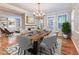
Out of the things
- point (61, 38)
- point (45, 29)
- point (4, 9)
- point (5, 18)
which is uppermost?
point (4, 9)

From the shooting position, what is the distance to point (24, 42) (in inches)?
98.0

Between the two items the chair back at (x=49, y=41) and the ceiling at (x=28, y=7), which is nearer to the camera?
the ceiling at (x=28, y=7)

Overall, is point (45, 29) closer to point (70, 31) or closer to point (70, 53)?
point (70, 31)

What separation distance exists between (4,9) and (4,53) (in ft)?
2.60

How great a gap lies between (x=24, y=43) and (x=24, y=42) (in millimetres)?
19

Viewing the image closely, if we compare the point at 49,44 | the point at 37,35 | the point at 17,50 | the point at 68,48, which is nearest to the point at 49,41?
the point at 49,44

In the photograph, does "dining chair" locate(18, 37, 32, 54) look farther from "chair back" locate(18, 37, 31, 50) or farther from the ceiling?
the ceiling

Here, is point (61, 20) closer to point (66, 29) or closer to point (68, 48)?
point (66, 29)

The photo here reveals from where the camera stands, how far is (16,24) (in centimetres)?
244

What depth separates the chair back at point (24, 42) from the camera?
96.1 inches

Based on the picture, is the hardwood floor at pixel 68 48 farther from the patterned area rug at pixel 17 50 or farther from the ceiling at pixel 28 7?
the ceiling at pixel 28 7

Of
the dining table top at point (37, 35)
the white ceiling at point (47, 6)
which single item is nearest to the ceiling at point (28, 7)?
the white ceiling at point (47, 6)
